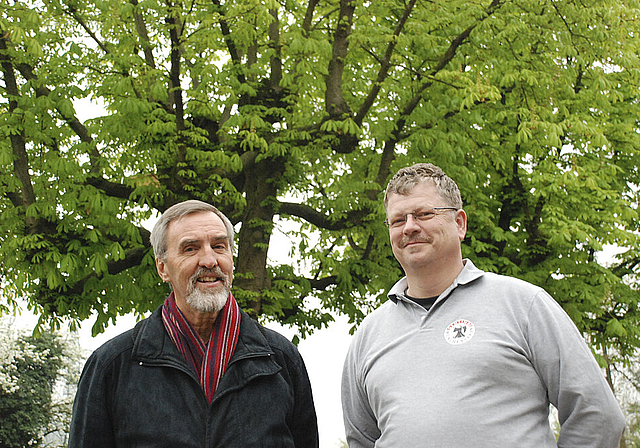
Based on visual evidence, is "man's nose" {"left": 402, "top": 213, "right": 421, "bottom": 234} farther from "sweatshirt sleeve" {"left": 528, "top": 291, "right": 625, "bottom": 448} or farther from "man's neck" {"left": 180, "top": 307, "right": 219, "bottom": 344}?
"man's neck" {"left": 180, "top": 307, "right": 219, "bottom": 344}

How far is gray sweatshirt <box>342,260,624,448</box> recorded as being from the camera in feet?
8.44

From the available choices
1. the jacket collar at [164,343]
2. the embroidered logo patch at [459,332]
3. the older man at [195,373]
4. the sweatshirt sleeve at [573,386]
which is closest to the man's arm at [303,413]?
the older man at [195,373]

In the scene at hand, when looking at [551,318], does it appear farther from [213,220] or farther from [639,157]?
[639,157]

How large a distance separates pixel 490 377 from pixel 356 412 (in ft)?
2.49

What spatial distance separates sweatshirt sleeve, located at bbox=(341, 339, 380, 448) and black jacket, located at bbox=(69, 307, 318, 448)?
0.38 meters

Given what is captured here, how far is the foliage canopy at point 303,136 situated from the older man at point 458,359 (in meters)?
6.86

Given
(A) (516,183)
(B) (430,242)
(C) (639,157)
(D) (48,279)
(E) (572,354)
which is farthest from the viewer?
(C) (639,157)

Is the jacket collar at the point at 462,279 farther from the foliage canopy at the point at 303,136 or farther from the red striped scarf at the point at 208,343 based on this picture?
the foliage canopy at the point at 303,136

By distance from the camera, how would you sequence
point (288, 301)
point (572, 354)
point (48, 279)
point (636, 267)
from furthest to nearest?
1. point (636, 267)
2. point (288, 301)
3. point (48, 279)
4. point (572, 354)

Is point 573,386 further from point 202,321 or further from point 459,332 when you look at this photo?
point 202,321

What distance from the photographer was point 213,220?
3029 millimetres

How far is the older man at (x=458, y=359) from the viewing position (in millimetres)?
2582

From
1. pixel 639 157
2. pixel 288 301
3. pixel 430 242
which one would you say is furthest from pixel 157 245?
pixel 639 157

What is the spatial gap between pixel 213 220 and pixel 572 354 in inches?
61.7
